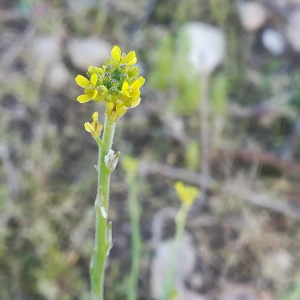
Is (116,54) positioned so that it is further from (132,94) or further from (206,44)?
(206,44)

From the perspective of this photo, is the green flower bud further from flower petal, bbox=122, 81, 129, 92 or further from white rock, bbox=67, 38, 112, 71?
white rock, bbox=67, 38, 112, 71

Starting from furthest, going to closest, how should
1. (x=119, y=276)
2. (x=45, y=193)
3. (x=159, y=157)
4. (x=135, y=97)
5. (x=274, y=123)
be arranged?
1. (x=274, y=123)
2. (x=159, y=157)
3. (x=45, y=193)
4. (x=119, y=276)
5. (x=135, y=97)

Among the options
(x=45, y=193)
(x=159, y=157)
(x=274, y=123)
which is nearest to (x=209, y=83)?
(x=274, y=123)

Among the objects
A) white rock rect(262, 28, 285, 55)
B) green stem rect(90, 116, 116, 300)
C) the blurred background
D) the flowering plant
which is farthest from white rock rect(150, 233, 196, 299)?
white rock rect(262, 28, 285, 55)

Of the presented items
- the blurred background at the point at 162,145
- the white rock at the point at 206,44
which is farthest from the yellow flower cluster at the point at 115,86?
the white rock at the point at 206,44

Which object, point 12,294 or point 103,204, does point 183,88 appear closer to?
point 12,294
